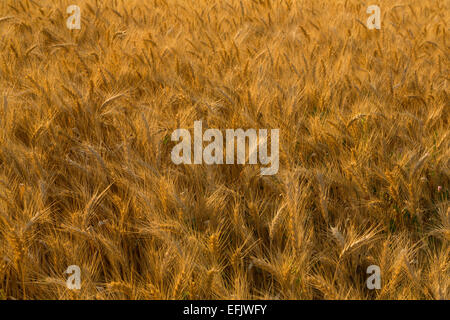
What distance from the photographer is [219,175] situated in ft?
5.78

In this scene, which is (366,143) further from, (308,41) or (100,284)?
(308,41)

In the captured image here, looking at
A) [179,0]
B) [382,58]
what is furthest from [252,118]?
[179,0]

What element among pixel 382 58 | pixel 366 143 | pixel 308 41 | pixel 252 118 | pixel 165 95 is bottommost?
pixel 366 143

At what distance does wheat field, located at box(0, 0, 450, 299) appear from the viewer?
1.33m

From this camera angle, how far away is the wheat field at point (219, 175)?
1.33 m

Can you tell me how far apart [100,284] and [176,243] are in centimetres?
27

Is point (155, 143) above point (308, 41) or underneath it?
underneath

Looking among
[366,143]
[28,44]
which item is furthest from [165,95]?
[28,44]

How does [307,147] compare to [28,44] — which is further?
[28,44]

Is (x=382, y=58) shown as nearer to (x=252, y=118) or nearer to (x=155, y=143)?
(x=252, y=118)

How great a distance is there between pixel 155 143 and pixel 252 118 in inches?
19.6
